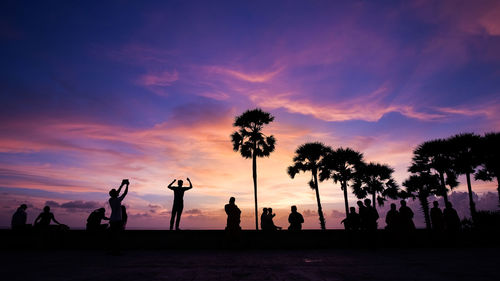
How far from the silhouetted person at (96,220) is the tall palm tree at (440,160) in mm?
32026

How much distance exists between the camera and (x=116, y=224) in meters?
8.00

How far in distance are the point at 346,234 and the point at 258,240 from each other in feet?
11.3

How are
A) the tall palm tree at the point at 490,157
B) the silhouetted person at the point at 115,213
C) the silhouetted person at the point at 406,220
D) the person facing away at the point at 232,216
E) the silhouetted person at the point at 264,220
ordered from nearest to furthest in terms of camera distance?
1. the silhouetted person at the point at 115,213
2. the person facing away at the point at 232,216
3. the silhouetted person at the point at 406,220
4. the silhouetted person at the point at 264,220
5. the tall palm tree at the point at 490,157

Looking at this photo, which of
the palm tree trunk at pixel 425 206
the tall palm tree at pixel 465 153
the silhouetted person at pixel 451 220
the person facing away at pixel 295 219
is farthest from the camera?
the palm tree trunk at pixel 425 206

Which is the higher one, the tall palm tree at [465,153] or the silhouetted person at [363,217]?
the tall palm tree at [465,153]

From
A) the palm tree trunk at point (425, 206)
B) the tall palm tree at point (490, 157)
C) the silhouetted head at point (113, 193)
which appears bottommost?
the palm tree trunk at point (425, 206)

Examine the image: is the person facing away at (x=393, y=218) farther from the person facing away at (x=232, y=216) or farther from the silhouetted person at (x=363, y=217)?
the person facing away at (x=232, y=216)

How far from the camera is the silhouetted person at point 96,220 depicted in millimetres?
9911

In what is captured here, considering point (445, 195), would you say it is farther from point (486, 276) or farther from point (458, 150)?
point (486, 276)

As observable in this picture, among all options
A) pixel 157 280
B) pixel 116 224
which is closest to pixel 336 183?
pixel 116 224

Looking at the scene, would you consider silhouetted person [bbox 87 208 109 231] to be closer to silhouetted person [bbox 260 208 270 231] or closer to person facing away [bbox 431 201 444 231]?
silhouetted person [bbox 260 208 270 231]

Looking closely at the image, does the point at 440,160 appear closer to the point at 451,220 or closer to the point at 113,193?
the point at 451,220

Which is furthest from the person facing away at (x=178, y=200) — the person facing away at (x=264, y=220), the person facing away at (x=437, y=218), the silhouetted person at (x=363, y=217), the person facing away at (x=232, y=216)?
the person facing away at (x=437, y=218)

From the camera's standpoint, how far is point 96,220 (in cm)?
998
